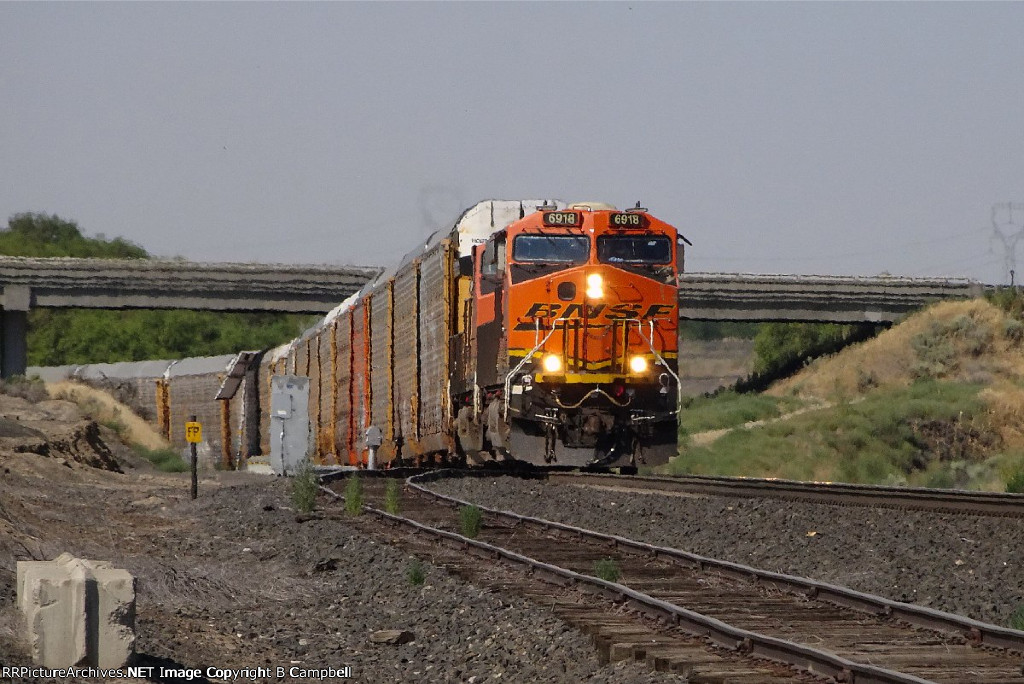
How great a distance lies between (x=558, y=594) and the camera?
10406 millimetres

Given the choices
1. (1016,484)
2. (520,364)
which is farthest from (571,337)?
(1016,484)

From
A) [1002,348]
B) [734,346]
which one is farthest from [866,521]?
[734,346]

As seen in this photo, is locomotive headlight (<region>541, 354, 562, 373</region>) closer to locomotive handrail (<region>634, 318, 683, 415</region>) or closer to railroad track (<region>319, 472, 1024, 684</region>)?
locomotive handrail (<region>634, 318, 683, 415</region>)

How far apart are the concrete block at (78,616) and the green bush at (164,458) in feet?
91.5

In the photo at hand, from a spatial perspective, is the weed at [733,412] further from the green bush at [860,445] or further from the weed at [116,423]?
the weed at [116,423]

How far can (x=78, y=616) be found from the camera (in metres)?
6.94

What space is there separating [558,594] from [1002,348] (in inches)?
1676

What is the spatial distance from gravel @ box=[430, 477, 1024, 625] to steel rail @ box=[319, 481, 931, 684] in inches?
91.4

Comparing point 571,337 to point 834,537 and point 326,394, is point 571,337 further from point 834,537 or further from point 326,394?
point 326,394

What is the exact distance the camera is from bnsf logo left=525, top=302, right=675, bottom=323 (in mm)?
16672

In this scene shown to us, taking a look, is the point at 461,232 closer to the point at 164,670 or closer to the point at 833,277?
the point at 164,670

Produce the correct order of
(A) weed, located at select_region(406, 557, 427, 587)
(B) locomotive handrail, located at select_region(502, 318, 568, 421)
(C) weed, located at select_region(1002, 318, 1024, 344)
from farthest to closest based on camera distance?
(C) weed, located at select_region(1002, 318, 1024, 344) → (B) locomotive handrail, located at select_region(502, 318, 568, 421) → (A) weed, located at select_region(406, 557, 427, 587)

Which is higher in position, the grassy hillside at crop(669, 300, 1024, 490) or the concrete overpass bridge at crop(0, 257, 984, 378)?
the concrete overpass bridge at crop(0, 257, 984, 378)

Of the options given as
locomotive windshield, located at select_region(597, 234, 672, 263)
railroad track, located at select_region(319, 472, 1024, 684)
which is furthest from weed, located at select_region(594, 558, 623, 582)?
locomotive windshield, located at select_region(597, 234, 672, 263)
